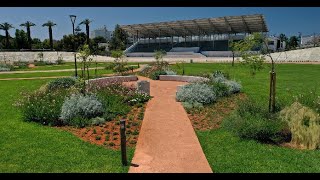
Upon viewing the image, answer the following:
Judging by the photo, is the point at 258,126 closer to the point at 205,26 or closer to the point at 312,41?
the point at 205,26

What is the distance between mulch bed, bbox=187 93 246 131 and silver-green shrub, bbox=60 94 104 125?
3522mm

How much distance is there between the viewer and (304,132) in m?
9.28

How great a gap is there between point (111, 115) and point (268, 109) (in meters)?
5.49

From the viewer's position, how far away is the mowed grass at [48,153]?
7598 millimetres

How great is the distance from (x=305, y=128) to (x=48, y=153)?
683cm

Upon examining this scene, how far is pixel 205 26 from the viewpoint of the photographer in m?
83.1

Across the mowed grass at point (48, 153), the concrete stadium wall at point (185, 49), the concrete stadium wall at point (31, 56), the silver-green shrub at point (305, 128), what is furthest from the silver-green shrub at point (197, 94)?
the concrete stadium wall at point (185, 49)

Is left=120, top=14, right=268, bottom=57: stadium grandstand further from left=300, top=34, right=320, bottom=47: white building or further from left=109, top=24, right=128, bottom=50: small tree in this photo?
left=300, top=34, right=320, bottom=47: white building

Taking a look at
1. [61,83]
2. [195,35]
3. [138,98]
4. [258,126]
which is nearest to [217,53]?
[195,35]

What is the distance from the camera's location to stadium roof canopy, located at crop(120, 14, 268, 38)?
73.5 m

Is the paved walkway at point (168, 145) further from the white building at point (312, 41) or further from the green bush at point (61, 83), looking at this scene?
the white building at point (312, 41)

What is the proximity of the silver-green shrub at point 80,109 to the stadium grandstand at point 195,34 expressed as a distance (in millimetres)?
62567

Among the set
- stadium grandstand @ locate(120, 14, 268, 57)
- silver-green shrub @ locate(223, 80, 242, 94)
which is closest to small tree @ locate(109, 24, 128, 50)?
stadium grandstand @ locate(120, 14, 268, 57)
